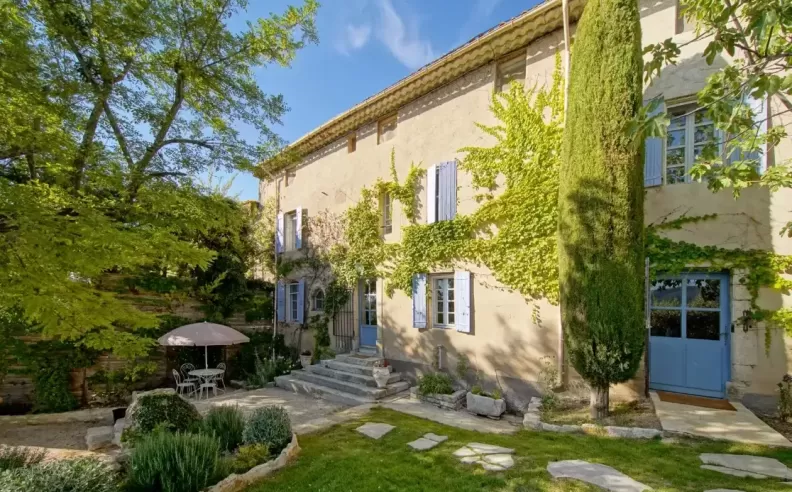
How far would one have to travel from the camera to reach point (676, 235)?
7121 millimetres

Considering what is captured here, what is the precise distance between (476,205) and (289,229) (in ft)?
29.3

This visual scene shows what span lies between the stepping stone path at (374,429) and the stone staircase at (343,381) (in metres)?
2.08

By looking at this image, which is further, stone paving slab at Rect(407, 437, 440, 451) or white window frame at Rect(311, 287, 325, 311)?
white window frame at Rect(311, 287, 325, 311)

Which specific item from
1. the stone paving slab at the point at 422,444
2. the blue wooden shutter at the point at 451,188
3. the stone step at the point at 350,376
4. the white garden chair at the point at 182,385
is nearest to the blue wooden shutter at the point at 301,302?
the stone step at the point at 350,376

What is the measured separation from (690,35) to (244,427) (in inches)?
418

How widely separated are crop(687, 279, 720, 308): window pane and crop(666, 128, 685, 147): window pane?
8.75 ft

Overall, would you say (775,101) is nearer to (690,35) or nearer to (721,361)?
(690,35)

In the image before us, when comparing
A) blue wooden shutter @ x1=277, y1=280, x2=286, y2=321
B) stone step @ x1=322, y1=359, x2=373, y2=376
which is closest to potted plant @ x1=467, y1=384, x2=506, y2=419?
stone step @ x1=322, y1=359, x2=373, y2=376

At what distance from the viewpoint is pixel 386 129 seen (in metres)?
12.4

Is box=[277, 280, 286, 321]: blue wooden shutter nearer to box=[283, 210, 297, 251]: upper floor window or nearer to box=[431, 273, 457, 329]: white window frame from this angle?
box=[283, 210, 297, 251]: upper floor window

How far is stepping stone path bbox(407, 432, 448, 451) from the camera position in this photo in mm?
5891

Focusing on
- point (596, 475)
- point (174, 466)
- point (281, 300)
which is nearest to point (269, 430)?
point (174, 466)

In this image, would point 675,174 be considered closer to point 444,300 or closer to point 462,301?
point 462,301

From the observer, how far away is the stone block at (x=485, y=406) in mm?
7902
